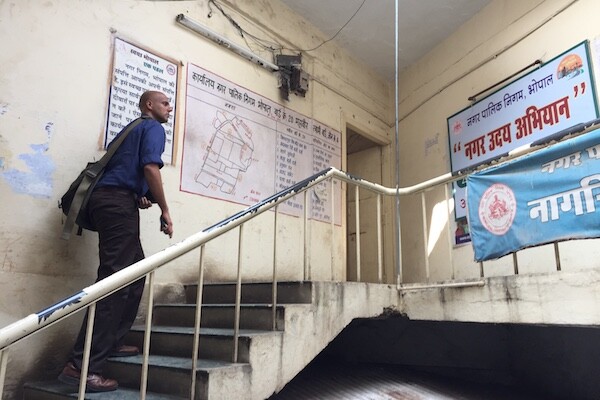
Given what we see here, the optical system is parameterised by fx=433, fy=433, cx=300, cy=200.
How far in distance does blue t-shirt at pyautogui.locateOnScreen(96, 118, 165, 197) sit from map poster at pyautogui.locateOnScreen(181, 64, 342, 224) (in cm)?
109

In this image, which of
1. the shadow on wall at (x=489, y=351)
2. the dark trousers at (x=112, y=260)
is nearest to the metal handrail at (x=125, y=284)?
the dark trousers at (x=112, y=260)

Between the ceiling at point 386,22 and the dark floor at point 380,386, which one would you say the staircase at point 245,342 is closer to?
the dark floor at point 380,386

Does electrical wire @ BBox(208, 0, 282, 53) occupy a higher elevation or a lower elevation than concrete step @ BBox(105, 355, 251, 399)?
higher

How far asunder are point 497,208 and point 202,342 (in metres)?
1.90

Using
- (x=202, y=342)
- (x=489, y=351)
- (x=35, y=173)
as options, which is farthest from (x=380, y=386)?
(x=35, y=173)

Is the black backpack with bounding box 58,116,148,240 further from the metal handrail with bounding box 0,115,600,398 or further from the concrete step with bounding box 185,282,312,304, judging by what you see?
the concrete step with bounding box 185,282,312,304

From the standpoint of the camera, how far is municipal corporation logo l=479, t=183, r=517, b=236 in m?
2.56

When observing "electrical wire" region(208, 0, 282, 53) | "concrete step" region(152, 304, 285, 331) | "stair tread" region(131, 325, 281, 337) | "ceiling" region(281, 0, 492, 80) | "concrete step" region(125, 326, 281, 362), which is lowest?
"concrete step" region(125, 326, 281, 362)

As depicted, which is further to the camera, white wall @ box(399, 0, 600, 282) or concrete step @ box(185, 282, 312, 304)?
white wall @ box(399, 0, 600, 282)

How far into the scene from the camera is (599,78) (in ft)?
11.1

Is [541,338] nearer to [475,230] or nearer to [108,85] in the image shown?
[475,230]

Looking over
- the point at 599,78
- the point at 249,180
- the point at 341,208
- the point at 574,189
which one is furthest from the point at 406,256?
the point at 574,189

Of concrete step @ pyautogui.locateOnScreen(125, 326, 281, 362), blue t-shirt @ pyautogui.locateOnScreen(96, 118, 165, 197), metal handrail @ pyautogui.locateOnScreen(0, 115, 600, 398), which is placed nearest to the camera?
metal handrail @ pyautogui.locateOnScreen(0, 115, 600, 398)

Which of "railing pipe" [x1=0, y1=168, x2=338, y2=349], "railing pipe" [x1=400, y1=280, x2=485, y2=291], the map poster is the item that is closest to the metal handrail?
"railing pipe" [x1=0, y1=168, x2=338, y2=349]
